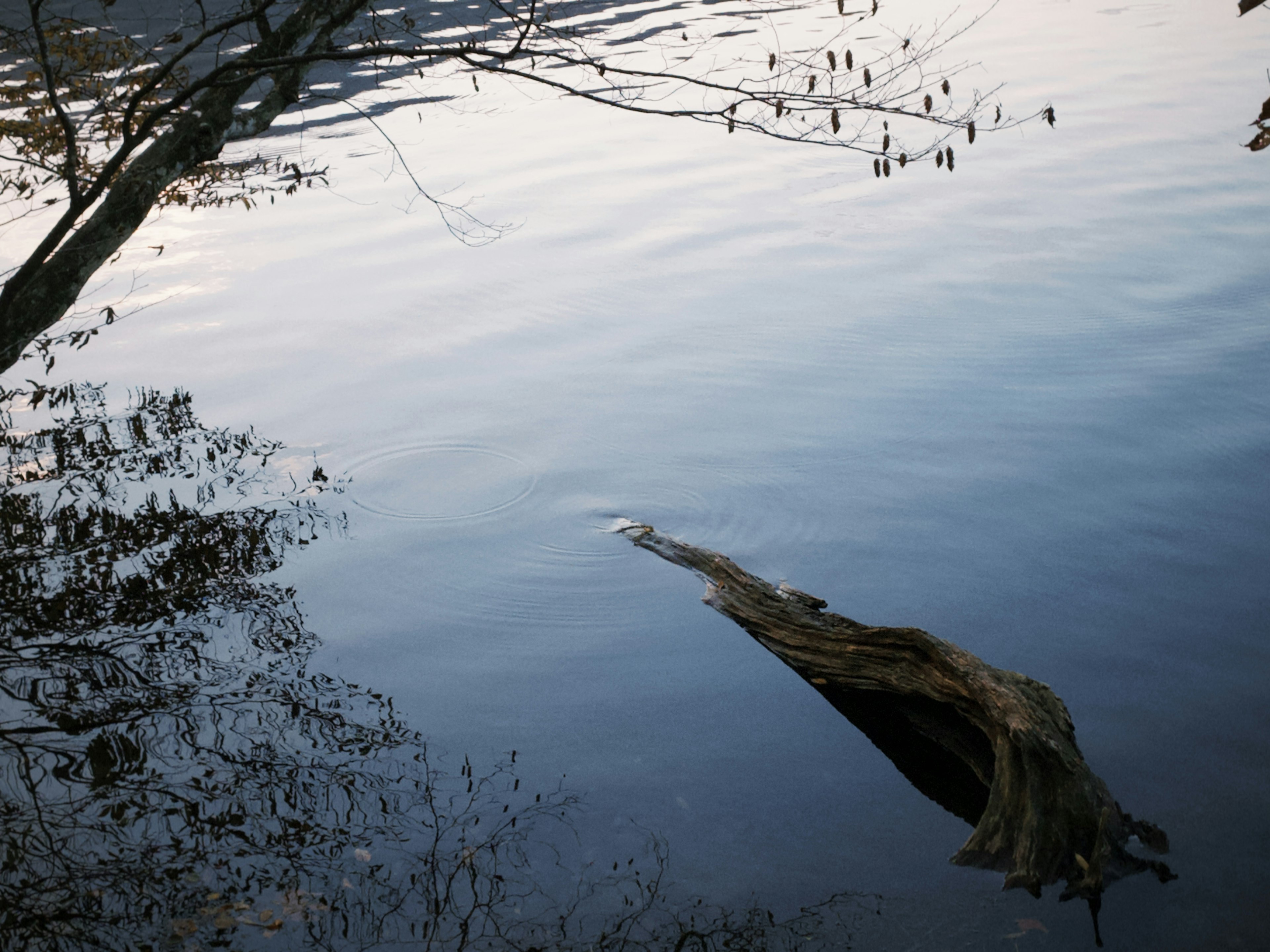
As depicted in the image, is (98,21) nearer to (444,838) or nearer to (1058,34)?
(1058,34)

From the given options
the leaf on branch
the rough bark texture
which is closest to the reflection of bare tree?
the rough bark texture

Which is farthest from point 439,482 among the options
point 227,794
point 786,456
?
point 227,794

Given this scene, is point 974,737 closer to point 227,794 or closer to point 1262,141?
point 1262,141

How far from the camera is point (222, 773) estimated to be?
682 cm

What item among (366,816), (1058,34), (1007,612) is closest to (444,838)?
(366,816)

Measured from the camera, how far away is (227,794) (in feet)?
21.8

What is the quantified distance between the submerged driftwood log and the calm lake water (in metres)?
0.18

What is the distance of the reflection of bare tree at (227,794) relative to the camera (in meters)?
5.76

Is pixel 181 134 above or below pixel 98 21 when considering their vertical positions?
below

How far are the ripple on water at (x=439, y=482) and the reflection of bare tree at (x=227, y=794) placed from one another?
95cm

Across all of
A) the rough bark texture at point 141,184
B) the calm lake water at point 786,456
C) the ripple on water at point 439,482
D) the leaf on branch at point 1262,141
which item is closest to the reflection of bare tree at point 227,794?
the calm lake water at point 786,456

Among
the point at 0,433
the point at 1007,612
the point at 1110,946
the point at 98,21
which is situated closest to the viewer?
the point at 1110,946

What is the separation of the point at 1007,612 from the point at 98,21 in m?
32.9

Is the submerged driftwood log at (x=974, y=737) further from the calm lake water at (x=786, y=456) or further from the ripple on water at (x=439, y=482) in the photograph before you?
the ripple on water at (x=439, y=482)
